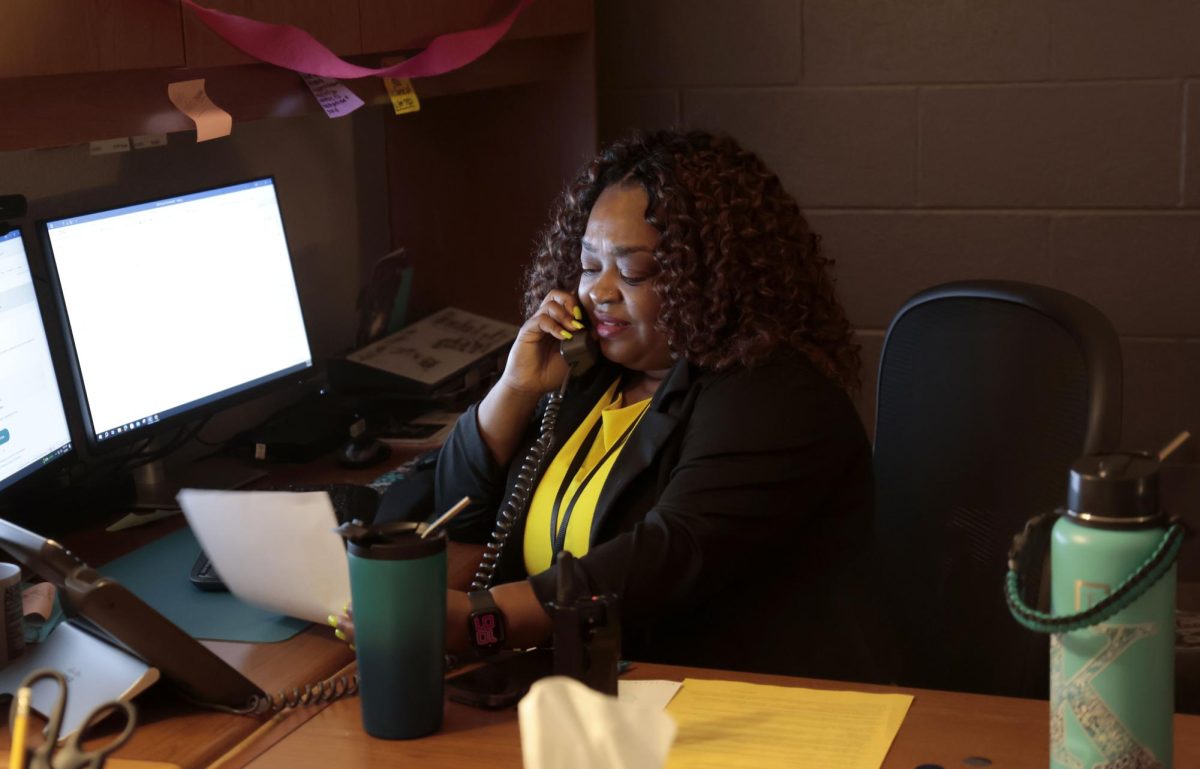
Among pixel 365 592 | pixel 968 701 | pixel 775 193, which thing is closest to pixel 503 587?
pixel 365 592

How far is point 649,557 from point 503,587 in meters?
0.18

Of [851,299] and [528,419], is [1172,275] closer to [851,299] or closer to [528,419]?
[851,299]

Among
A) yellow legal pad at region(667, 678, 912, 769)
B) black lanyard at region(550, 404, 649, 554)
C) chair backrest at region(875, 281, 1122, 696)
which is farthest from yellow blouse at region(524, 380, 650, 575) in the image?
yellow legal pad at region(667, 678, 912, 769)

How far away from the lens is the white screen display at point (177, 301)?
1892 millimetres

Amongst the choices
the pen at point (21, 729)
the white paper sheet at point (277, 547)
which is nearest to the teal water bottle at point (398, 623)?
the white paper sheet at point (277, 547)

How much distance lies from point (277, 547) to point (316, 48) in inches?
26.9

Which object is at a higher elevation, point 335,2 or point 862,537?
point 335,2

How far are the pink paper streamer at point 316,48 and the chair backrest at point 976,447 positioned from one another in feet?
2.56

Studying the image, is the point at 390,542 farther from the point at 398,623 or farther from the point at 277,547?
the point at 277,547

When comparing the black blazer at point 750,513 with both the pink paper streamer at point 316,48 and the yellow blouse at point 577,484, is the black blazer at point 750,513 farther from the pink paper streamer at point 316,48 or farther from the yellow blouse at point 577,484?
the pink paper streamer at point 316,48

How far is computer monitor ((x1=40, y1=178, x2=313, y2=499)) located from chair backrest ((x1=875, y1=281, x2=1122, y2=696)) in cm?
98

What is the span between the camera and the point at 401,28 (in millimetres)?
2051

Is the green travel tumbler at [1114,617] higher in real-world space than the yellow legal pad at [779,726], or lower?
higher

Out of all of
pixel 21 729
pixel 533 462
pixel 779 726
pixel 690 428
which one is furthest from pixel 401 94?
pixel 21 729
